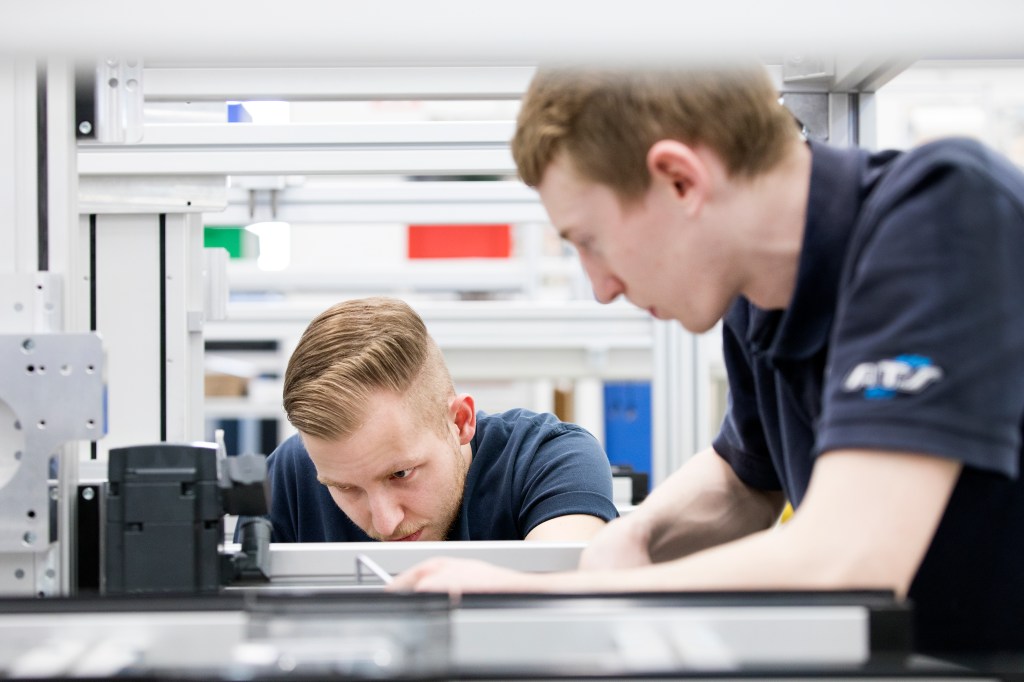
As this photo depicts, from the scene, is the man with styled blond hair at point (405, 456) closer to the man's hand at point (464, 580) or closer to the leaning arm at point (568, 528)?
the leaning arm at point (568, 528)

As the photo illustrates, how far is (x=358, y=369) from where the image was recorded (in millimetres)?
1350

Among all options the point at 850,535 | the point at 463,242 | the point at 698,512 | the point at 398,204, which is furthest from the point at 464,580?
the point at 463,242

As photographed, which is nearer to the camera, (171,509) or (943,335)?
(943,335)

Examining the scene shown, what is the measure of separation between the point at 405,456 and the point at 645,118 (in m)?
0.69

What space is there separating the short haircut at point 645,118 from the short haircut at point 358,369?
0.61 meters

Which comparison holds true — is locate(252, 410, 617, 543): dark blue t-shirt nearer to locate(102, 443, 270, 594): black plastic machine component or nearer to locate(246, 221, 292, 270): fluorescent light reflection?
locate(102, 443, 270, 594): black plastic machine component

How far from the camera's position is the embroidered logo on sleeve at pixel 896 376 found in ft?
2.23

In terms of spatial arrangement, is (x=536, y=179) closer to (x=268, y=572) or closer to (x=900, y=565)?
(x=900, y=565)

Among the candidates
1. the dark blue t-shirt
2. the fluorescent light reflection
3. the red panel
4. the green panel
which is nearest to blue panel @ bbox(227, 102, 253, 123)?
the fluorescent light reflection

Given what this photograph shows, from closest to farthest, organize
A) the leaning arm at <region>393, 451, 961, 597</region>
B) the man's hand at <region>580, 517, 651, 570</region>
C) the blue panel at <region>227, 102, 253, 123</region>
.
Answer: the leaning arm at <region>393, 451, 961, 597</region>
the man's hand at <region>580, 517, 651, 570</region>
the blue panel at <region>227, 102, 253, 123</region>

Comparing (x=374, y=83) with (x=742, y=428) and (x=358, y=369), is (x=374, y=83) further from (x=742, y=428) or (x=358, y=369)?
(x=742, y=428)

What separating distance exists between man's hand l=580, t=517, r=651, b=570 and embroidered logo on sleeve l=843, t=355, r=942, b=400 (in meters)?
0.43

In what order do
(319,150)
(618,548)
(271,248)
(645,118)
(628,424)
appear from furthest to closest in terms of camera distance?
1. (271,248)
2. (628,424)
3. (319,150)
4. (618,548)
5. (645,118)

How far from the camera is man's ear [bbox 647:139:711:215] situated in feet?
2.53
